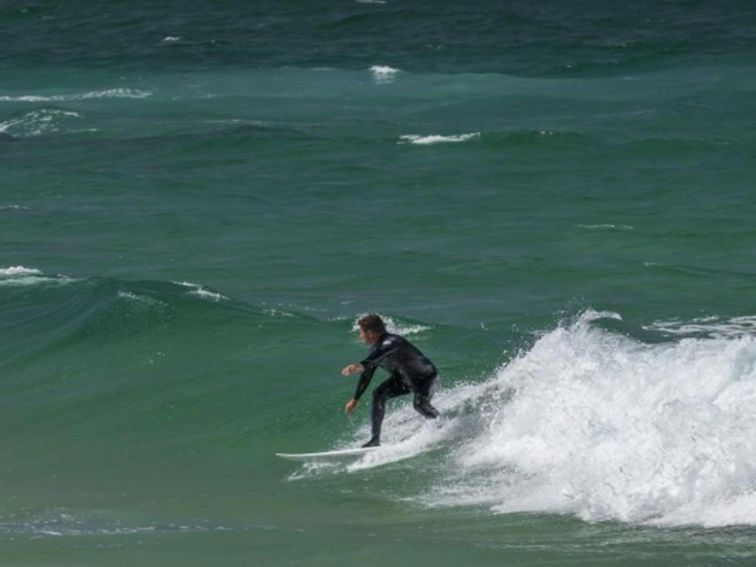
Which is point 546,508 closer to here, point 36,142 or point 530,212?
point 530,212

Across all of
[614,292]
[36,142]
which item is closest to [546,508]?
[614,292]

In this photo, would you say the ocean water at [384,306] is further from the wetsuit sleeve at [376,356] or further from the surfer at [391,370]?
the wetsuit sleeve at [376,356]

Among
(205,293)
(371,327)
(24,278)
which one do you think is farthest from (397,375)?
(24,278)

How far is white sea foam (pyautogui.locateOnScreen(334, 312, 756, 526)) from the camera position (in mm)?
14984

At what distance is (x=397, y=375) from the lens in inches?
687

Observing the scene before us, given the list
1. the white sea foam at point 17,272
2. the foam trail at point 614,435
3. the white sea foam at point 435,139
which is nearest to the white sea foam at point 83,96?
the white sea foam at point 435,139

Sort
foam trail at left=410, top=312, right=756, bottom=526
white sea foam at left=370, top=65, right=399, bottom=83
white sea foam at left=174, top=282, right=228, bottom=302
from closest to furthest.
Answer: foam trail at left=410, top=312, right=756, bottom=526 < white sea foam at left=174, top=282, right=228, bottom=302 < white sea foam at left=370, top=65, right=399, bottom=83

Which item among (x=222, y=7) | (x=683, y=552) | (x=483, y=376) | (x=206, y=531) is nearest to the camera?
(x=683, y=552)

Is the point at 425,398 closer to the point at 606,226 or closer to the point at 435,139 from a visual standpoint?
the point at 606,226

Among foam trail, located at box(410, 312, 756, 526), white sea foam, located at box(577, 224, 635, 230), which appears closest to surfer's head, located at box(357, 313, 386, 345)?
foam trail, located at box(410, 312, 756, 526)

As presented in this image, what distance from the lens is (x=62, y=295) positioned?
2592cm

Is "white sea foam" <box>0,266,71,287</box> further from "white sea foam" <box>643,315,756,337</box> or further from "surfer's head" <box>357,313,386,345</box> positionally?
"surfer's head" <box>357,313,386,345</box>

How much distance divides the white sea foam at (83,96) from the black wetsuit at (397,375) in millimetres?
38426

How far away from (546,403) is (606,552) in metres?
4.37
